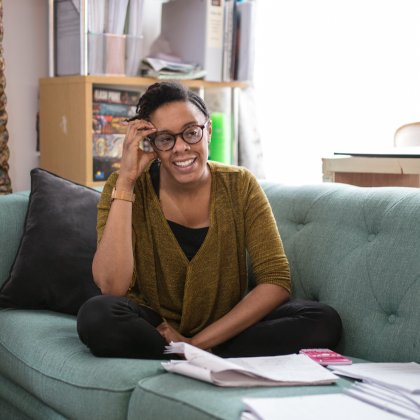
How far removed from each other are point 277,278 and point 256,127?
1647 mm

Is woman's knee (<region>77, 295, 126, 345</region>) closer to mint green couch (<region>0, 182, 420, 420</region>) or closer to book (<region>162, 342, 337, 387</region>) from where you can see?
mint green couch (<region>0, 182, 420, 420</region>)

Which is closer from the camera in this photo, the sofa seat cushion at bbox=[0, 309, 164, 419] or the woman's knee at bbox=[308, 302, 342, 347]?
the sofa seat cushion at bbox=[0, 309, 164, 419]

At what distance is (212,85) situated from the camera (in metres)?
3.57

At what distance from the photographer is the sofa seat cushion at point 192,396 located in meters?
1.57

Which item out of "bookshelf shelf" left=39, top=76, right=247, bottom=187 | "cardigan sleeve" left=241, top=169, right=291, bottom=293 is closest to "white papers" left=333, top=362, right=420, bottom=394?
"cardigan sleeve" left=241, top=169, right=291, bottom=293

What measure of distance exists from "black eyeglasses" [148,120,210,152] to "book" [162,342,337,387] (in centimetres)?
55

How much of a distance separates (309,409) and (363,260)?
0.68 metres

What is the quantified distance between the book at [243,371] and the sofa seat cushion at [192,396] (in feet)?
0.05

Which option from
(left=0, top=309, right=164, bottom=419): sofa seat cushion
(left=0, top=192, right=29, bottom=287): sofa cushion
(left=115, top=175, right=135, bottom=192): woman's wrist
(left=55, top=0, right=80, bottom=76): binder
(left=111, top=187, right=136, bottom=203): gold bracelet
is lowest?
(left=0, top=309, right=164, bottom=419): sofa seat cushion

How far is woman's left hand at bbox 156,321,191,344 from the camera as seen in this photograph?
211 cm

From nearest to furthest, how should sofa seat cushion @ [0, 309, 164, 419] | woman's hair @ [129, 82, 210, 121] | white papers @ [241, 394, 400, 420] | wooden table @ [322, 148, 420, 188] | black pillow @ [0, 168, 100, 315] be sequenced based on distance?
white papers @ [241, 394, 400, 420] → sofa seat cushion @ [0, 309, 164, 419] → woman's hair @ [129, 82, 210, 121] → black pillow @ [0, 168, 100, 315] → wooden table @ [322, 148, 420, 188]

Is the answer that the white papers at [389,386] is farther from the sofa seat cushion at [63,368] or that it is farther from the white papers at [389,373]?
the sofa seat cushion at [63,368]

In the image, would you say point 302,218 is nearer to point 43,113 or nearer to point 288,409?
point 288,409

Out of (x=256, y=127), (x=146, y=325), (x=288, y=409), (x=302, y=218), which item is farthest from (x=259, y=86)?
(x=288, y=409)
